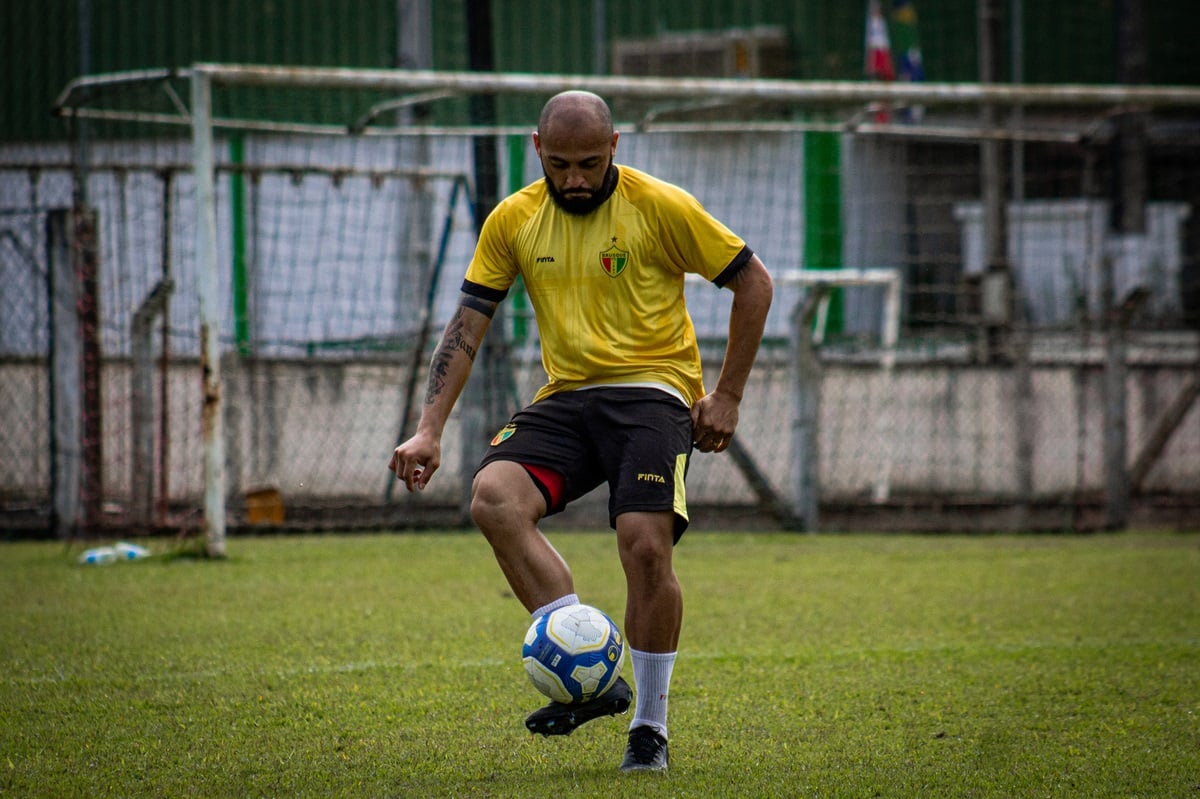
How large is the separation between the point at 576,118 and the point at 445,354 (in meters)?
0.85

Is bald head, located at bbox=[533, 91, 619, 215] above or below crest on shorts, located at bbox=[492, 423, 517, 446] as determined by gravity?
above

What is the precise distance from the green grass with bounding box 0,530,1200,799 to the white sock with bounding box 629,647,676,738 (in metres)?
0.14

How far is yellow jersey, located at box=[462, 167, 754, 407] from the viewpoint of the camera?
13.8ft

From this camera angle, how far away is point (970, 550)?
9.27 m

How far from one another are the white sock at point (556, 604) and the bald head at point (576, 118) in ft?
4.33

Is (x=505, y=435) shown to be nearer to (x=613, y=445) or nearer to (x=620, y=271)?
(x=613, y=445)

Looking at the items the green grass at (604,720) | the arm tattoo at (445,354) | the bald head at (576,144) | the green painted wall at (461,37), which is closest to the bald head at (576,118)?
the bald head at (576,144)

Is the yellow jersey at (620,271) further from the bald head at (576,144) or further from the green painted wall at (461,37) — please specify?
the green painted wall at (461,37)

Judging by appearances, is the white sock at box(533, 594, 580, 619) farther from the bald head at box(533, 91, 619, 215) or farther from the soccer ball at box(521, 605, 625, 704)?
the bald head at box(533, 91, 619, 215)

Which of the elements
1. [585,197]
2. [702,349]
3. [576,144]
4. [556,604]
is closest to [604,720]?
[556,604]

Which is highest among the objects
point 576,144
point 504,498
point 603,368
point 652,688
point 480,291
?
point 576,144

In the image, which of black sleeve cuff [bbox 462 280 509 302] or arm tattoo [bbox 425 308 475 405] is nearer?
arm tattoo [bbox 425 308 475 405]

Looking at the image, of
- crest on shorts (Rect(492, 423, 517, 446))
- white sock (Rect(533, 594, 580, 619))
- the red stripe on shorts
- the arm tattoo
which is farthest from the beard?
white sock (Rect(533, 594, 580, 619))

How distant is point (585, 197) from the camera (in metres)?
4.15
